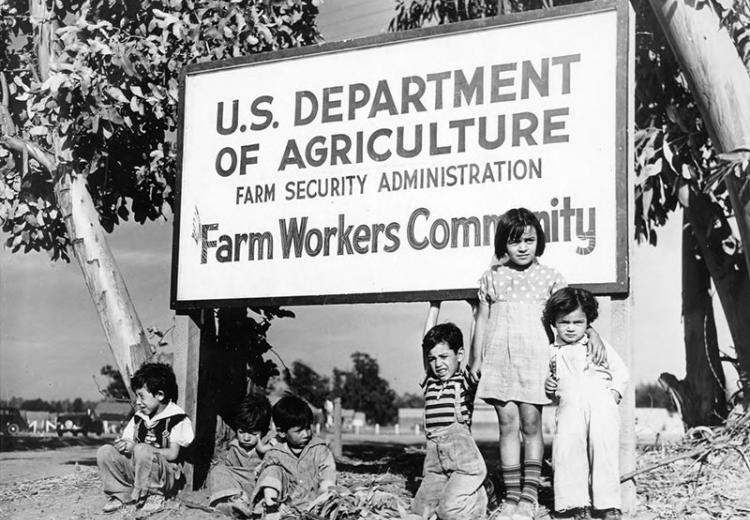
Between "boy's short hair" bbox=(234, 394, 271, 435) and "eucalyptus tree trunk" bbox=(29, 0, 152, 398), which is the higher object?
"eucalyptus tree trunk" bbox=(29, 0, 152, 398)

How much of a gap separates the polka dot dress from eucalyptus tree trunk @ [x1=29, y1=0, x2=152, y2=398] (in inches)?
124

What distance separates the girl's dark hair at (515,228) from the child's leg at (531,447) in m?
0.83

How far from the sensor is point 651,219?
32.5 ft

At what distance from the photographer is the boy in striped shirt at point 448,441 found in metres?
5.04

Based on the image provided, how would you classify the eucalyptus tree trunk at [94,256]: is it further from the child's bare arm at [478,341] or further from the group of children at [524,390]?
the child's bare arm at [478,341]

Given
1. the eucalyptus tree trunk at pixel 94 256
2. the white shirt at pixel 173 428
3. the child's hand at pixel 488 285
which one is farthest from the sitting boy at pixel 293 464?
the eucalyptus tree trunk at pixel 94 256

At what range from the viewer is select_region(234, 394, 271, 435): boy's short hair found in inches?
227

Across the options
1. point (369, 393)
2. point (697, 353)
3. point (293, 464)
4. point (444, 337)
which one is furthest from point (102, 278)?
point (369, 393)

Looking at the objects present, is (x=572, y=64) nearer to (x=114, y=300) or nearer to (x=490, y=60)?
(x=490, y=60)

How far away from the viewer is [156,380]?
6039 mm

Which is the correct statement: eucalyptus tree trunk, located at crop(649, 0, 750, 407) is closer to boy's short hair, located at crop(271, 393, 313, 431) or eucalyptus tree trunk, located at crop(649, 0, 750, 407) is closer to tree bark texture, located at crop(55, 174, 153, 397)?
boy's short hair, located at crop(271, 393, 313, 431)

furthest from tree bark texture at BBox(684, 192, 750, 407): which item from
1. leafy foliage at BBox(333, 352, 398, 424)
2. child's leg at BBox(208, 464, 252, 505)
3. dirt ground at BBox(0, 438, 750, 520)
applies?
leafy foliage at BBox(333, 352, 398, 424)

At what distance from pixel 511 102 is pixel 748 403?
2845 mm

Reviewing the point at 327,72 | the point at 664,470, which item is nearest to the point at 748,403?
the point at 664,470
